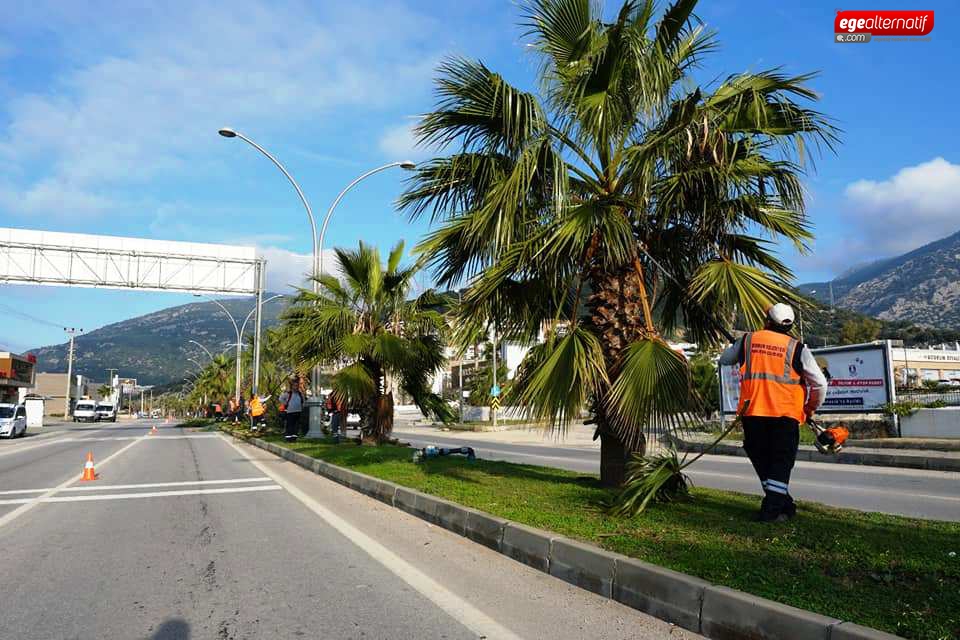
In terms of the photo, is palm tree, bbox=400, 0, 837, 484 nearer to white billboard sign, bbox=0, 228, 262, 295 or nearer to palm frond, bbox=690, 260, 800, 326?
palm frond, bbox=690, 260, 800, 326

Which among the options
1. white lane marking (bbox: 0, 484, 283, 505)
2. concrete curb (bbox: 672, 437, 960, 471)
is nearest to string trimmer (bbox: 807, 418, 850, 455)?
concrete curb (bbox: 672, 437, 960, 471)

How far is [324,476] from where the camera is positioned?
1295cm

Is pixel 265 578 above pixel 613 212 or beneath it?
beneath

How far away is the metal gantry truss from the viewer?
2967 cm

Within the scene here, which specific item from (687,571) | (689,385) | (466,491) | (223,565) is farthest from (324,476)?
(687,571)

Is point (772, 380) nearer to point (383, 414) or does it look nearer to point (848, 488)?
point (848, 488)

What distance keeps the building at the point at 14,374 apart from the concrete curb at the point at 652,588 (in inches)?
2693

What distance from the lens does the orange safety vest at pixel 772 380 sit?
5.61 metres

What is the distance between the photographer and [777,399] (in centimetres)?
561

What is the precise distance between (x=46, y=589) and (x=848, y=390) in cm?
2099

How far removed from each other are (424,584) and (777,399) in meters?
3.10

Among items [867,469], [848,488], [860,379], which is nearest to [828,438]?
[848,488]

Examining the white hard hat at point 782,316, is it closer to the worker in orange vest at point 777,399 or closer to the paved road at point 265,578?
the worker in orange vest at point 777,399

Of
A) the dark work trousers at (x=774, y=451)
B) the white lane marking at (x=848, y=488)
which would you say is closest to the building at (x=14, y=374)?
the white lane marking at (x=848, y=488)
